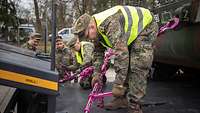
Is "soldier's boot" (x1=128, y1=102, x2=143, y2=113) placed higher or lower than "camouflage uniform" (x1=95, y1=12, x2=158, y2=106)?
lower

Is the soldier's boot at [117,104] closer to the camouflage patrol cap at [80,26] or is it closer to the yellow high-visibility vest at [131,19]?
the yellow high-visibility vest at [131,19]

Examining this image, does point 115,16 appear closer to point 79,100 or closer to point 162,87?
point 79,100

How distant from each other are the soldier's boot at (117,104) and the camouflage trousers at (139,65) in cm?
8

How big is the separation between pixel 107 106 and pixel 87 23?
0.72m

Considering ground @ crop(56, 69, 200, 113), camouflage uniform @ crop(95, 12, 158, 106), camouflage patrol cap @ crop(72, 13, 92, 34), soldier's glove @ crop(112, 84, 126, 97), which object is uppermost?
camouflage patrol cap @ crop(72, 13, 92, 34)

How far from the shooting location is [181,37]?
3.31m

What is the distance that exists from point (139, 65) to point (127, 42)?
0.19m

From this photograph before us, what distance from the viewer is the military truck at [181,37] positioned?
3.05m

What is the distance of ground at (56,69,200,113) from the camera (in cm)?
296

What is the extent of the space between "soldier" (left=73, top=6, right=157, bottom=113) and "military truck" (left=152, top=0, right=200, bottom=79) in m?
0.23

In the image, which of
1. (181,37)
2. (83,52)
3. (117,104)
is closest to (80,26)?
(117,104)

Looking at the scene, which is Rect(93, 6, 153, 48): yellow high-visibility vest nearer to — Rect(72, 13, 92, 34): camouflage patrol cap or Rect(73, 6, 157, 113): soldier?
Rect(73, 6, 157, 113): soldier

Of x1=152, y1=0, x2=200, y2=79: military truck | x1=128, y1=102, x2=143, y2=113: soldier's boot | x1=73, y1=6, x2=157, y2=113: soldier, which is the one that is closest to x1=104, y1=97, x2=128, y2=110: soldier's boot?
x1=73, y1=6, x2=157, y2=113: soldier

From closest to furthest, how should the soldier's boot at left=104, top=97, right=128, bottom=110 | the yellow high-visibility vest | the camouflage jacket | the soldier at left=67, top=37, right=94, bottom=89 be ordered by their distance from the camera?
the camouflage jacket < the yellow high-visibility vest < the soldier's boot at left=104, top=97, right=128, bottom=110 < the soldier at left=67, top=37, right=94, bottom=89
